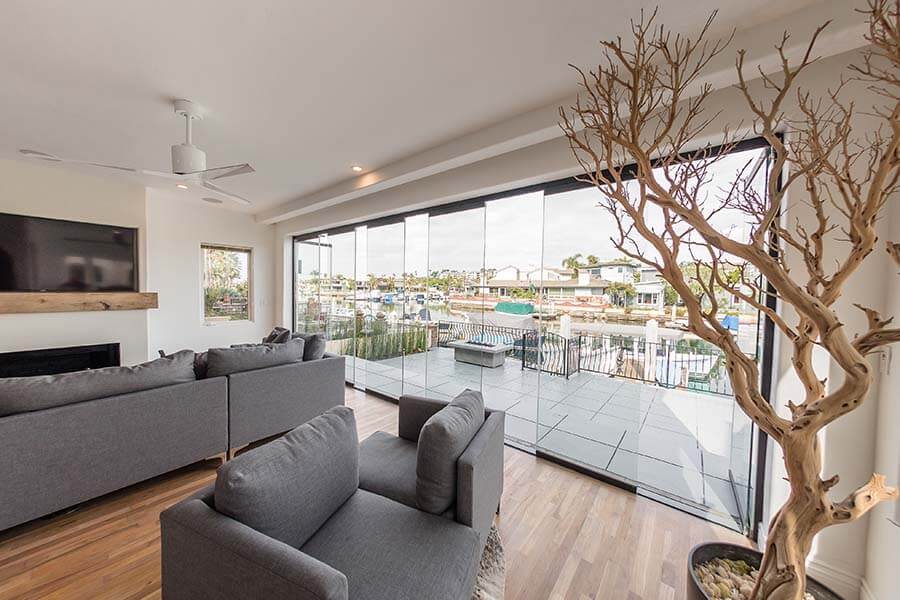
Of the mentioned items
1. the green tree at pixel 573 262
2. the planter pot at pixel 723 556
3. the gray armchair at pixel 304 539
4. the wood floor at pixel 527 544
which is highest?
the green tree at pixel 573 262

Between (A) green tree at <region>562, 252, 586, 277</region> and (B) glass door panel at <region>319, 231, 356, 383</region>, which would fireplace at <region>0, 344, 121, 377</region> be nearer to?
(B) glass door panel at <region>319, 231, 356, 383</region>

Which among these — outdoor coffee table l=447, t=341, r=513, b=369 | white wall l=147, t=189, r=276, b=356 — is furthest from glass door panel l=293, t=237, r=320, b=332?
outdoor coffee table l=447, t=341, r=513, b=369

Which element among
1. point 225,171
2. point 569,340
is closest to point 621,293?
point 569,340

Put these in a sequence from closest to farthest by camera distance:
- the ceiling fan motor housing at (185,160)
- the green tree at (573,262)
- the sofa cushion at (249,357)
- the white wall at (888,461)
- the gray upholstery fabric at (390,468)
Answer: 1. the white wall at (888,461)
2. the gray upholstery fabric at (390,468)
3. the ceiling fan motor housing at (185,160)
4. the sofa cushion at (249,357)
5. the green tree at (573,262)

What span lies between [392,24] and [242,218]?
5161 mm

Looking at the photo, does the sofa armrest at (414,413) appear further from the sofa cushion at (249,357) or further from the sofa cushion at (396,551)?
the sofa cushion at (249,357)

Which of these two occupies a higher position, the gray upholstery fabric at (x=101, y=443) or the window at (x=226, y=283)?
the window at (x=226, y=283)

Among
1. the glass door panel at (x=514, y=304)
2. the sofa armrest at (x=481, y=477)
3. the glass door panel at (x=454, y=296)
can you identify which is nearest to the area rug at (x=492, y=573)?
the sofa armrest at (x=481, y=477)

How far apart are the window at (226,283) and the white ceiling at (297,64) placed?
256 cm

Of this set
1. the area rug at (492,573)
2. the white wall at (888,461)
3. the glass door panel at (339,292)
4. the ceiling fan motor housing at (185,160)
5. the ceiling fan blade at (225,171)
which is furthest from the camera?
the glass door panel at (339,292)

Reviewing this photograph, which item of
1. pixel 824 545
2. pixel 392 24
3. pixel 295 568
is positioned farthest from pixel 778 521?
pixel 392 24

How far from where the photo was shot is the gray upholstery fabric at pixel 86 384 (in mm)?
1833

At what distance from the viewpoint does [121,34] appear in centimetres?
170

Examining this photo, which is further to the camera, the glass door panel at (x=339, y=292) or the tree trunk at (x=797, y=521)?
the glass door panel at (x=339, y=292)
